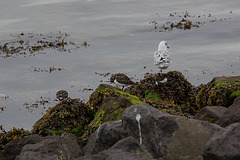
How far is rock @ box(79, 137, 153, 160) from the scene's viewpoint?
4.87m

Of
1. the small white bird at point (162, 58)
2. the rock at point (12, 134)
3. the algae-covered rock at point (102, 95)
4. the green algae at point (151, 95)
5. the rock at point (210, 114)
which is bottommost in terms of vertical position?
the green algae at point (151, 95)

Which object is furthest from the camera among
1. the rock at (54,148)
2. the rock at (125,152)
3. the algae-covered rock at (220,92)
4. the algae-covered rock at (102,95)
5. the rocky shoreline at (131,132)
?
the algae-covered rock at (220,92)

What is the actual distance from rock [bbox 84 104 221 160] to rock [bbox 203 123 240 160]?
1.66ft

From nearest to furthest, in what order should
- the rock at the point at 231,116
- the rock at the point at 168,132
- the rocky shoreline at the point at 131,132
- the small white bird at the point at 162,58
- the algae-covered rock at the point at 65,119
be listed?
the rocky shoreline at the point at 131,132 → the rock at the point at 168,132 → the rock at the point at 231,116 → the algae-covered rock at the point at 65,119 → the small white bird at the point at 162,58

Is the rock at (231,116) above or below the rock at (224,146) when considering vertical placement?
below

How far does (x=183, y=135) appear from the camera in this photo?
18.7 ft

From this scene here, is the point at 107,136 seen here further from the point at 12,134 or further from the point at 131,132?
the point at 12,134

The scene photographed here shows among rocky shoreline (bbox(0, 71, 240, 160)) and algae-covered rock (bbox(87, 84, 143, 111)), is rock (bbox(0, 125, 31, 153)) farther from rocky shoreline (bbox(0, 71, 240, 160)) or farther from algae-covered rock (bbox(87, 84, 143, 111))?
algae-covered rock (bbox(87, 84, 143, 111))

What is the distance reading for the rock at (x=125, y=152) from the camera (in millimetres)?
4871

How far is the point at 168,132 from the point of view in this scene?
5754 mm

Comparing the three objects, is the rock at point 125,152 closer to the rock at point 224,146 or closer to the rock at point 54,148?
the rock at point 224,146

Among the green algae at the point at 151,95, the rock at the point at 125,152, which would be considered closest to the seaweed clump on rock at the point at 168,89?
the green algae at the point at 151,95

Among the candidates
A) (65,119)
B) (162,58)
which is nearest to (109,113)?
(65,119)

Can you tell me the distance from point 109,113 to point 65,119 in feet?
3.91
